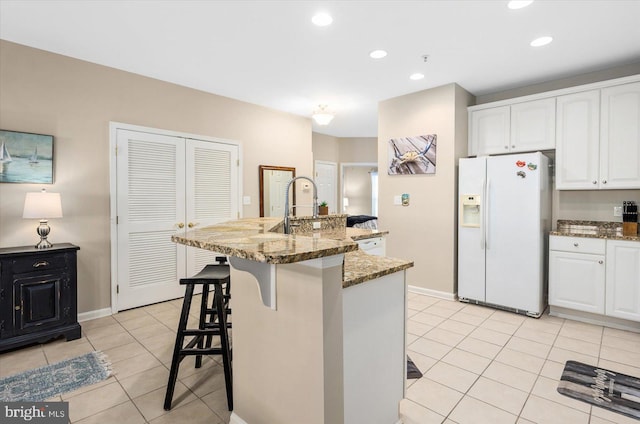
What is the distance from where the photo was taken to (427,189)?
423 cm

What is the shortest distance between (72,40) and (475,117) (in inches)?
174

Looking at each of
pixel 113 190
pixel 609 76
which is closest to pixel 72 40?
pixel 113 190

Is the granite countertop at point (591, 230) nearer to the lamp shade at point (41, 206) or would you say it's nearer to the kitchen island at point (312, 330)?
the kitchen island at point (312, 330)

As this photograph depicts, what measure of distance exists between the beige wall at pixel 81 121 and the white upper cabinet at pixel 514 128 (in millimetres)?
3566

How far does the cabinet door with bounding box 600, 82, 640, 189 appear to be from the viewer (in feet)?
10.4

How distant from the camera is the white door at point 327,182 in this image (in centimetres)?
749

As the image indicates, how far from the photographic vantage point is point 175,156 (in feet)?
13.3

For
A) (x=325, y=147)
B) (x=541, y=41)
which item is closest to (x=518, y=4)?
(x=541, y=41)

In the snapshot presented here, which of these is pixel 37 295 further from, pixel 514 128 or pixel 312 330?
pixel 514 128

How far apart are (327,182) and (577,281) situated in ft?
17.1

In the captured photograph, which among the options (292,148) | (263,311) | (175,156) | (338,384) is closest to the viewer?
(338,384)

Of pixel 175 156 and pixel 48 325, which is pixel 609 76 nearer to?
pixel 175 156

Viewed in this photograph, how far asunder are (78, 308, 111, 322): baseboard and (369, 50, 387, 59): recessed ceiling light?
3.87 m

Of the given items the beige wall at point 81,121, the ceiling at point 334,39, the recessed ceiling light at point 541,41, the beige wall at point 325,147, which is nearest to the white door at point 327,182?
the beige wall at point 325,147
